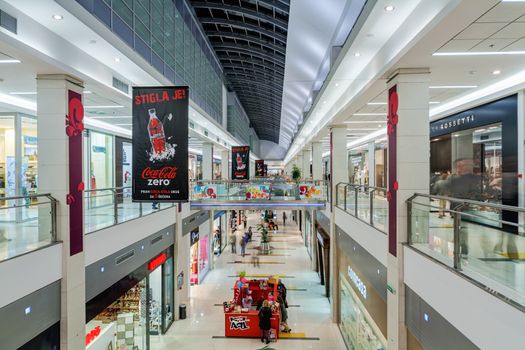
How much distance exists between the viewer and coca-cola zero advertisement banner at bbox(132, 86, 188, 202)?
5.94 meters

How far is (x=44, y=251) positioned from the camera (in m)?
4.77

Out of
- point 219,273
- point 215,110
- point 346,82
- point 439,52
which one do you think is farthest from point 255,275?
point 439,52

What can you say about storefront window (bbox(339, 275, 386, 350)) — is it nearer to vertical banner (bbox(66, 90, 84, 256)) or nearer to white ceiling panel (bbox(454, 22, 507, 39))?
white ceiling panel (bbox(454, 22, 507, 39))

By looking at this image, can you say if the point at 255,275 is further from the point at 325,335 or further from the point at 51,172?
the point at 51,172

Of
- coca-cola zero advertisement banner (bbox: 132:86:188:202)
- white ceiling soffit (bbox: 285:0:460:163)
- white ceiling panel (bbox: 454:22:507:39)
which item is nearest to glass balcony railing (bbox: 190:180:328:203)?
Result: white ceiling soffit (bbox: 285:0:460:163)

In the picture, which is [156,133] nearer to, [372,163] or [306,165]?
[372,163]

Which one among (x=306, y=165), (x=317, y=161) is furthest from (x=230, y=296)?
(x=306, y=165)

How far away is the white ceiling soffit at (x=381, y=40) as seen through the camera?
4102 millimetres

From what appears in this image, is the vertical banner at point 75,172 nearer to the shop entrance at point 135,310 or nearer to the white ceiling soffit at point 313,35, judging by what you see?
the shop entrance at point 135,310

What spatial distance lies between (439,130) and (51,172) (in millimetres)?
10104

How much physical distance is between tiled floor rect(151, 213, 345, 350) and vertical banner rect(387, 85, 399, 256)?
223 inches

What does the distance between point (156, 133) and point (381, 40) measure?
4.30m

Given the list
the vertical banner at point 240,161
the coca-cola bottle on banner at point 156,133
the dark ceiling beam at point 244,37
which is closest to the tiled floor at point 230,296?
the vertical banner at point 240,161

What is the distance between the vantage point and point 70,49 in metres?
5.46
